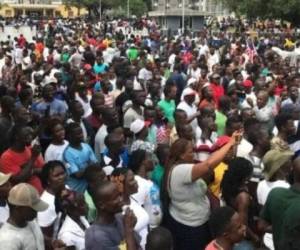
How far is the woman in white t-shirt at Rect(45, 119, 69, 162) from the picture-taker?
7199mm

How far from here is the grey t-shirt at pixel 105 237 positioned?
15.1 feet

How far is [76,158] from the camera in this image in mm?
6992

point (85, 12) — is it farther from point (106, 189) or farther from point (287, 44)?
point (106, 189)

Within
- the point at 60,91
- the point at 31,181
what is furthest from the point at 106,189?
the point at 60,91

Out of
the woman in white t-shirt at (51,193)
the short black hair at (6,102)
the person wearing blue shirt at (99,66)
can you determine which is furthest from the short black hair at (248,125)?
the person wearing blue shirt at (99,66)

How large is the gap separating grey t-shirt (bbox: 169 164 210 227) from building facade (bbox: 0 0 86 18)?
80.0m

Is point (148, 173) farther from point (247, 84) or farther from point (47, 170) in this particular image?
point (247, 84)

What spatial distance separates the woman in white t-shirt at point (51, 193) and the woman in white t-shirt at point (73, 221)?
110 mm

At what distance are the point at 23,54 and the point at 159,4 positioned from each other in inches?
2322

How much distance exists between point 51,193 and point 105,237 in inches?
48.0

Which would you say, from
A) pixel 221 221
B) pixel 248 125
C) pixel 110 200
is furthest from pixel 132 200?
pixel 248 125

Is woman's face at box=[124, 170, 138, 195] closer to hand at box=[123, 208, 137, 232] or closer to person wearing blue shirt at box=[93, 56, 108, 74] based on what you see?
hand at box=[123, 208, 137, 232]

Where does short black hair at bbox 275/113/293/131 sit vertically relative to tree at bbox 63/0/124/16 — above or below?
above

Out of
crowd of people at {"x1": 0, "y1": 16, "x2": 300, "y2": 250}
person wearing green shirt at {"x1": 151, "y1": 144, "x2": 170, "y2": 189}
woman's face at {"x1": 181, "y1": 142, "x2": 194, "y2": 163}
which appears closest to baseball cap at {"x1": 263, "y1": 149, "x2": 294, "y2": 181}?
crowd of people at {"x1": 0, "y1": 16, "x2": 300, "y2": 250}
